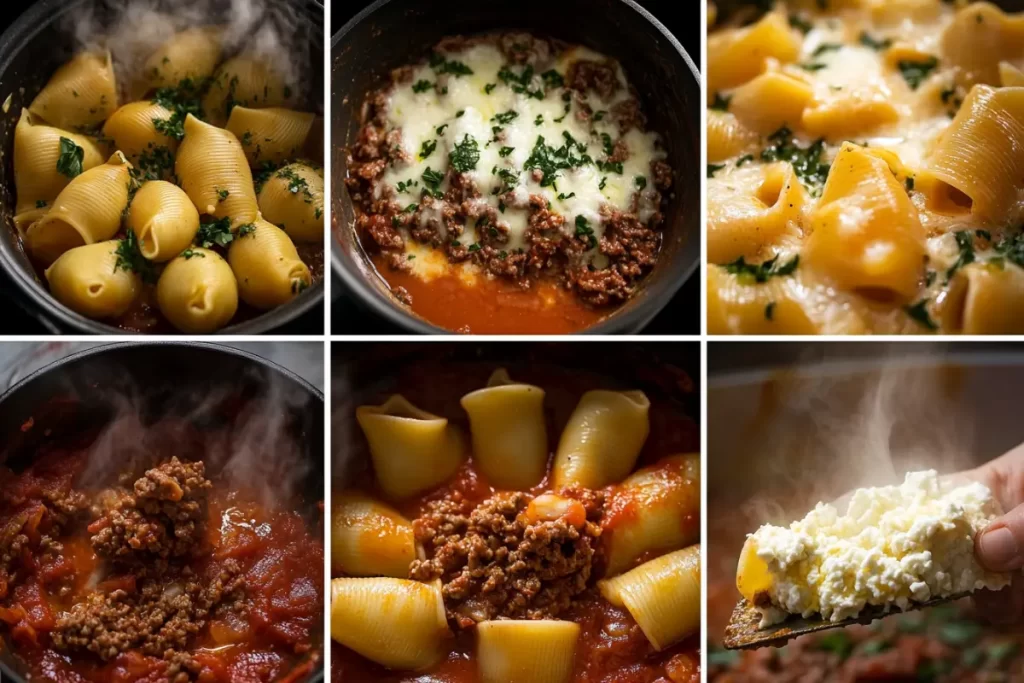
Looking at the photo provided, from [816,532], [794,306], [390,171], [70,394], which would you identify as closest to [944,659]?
[816,532]

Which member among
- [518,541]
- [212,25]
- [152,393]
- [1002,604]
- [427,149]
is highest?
[212,25]

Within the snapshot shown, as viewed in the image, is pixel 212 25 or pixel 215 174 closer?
pixel 215 174

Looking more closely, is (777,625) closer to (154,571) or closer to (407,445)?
(407,445)

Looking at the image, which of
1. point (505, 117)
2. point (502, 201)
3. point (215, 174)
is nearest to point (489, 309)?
point (502, 201)

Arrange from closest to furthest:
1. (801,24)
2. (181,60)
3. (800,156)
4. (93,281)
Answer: (93,281) < (181,60) < (800,156) < (801,24)

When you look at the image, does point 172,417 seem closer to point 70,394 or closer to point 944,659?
point 70,394

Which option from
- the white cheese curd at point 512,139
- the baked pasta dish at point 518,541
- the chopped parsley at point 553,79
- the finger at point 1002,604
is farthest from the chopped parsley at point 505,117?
the finger at point 1002,604
